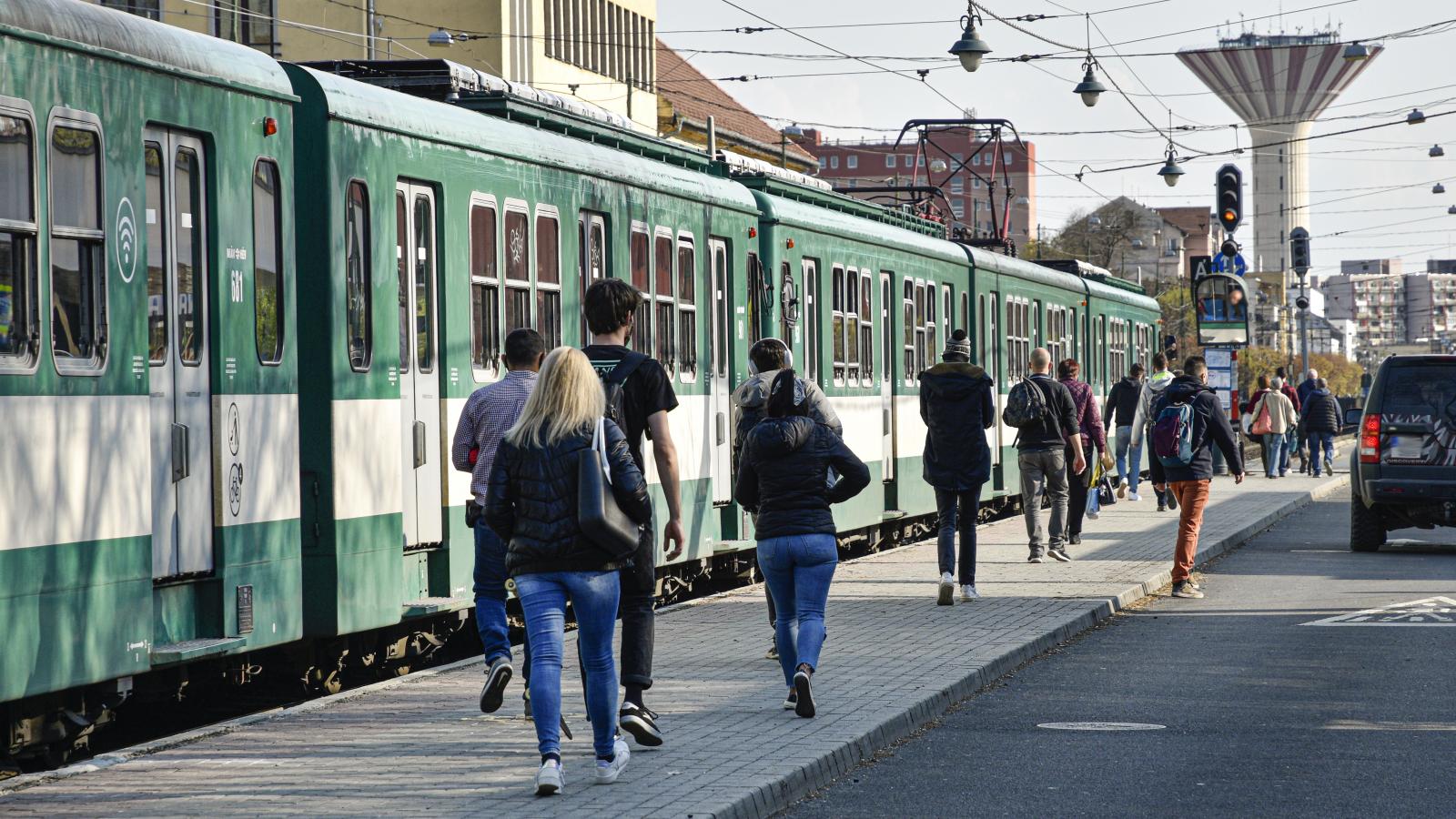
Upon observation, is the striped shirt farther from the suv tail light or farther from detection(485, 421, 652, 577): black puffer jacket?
the suv tail light

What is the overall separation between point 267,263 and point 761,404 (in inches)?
96.8

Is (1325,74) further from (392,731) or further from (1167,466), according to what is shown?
(392,731)

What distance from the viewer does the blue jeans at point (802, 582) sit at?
1023 centimetres

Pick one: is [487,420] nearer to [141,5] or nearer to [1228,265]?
[1228,265]

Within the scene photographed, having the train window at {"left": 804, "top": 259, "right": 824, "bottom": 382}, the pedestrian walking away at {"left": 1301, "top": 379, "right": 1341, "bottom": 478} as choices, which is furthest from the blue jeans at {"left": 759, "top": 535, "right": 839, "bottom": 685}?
the pedestrian walking away at {"left": 1301, "top": 379, "right": 1341, "bottom": 478}

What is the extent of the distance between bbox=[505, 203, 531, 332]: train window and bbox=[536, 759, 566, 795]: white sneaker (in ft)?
17.5

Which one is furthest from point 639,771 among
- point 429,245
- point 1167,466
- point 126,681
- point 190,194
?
point 1167,466

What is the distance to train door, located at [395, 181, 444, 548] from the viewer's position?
1168 centimetres

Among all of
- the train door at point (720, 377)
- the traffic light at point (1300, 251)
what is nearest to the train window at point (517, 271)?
the train door at point (720, 377)

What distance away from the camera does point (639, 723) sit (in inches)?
356

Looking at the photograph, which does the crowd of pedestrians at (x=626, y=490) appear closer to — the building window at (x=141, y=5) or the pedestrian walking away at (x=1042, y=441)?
the pedestrian walking away at (x=1042, y=441)

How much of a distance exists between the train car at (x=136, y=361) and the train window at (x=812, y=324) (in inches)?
366

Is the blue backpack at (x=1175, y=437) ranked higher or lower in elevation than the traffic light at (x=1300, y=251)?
lower

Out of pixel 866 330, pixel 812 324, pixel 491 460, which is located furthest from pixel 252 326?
pixel 866 330
